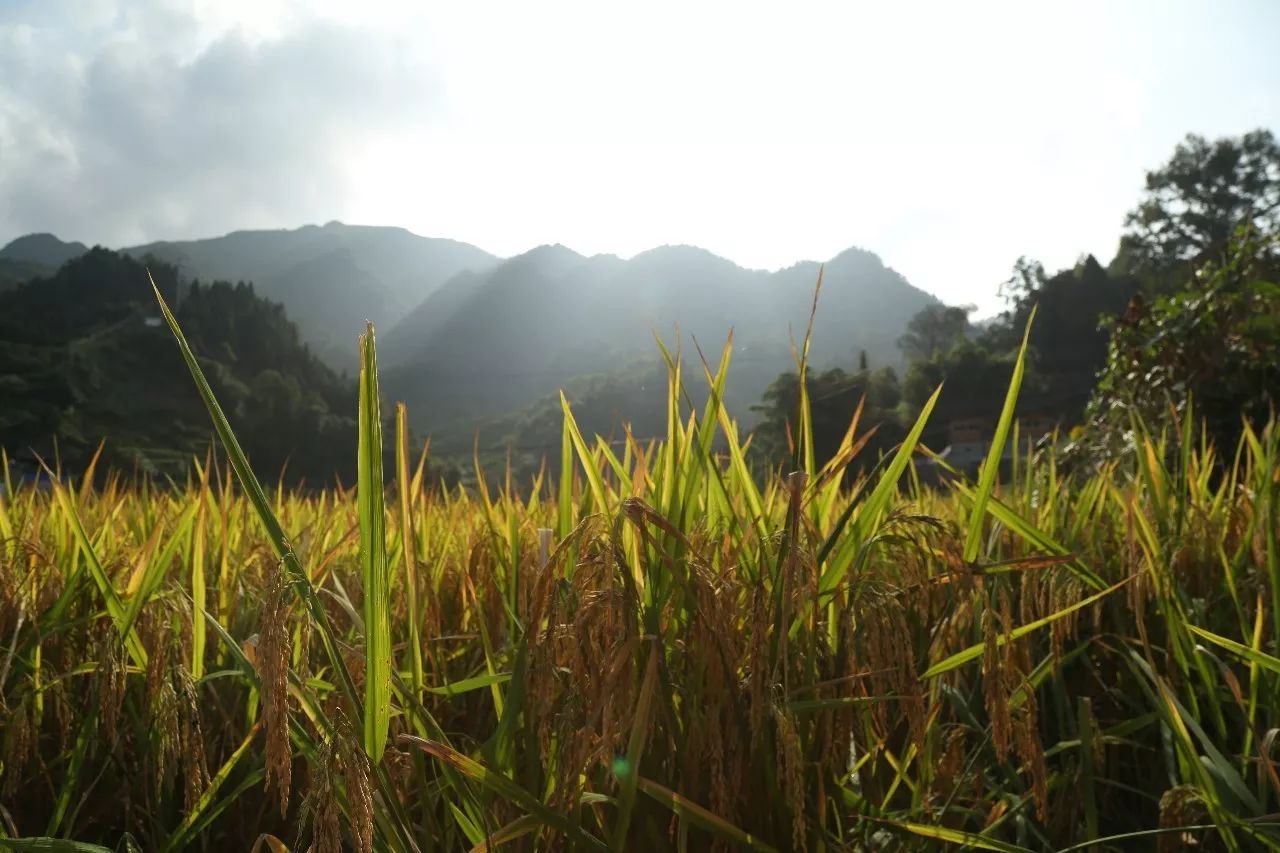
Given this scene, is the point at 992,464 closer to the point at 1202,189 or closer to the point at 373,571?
the point at 373,571

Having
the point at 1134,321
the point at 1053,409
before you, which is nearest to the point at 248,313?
the point at 1053,409

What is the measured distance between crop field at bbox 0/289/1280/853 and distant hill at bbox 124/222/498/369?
122418mm

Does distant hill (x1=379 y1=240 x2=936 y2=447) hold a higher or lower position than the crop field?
higher

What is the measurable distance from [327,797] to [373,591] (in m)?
0.18

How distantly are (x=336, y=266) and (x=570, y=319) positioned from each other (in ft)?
202

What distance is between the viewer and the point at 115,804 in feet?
4.35

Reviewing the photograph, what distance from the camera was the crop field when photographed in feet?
2.38

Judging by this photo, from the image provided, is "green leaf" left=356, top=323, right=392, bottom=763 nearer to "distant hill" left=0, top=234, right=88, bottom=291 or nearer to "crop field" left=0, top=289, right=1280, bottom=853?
"crop field" left=0, top=289, right=1280, bottom=853

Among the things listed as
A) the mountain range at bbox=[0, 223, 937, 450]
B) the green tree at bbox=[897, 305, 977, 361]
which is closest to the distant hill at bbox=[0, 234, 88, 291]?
the mountain range at bbox=[0, 223, 937, 450]

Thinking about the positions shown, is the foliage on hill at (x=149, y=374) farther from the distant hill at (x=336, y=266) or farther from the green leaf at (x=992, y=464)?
the distant hill at (x=336, y=266)

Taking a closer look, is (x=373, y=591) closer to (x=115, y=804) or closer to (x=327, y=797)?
(x=327, y=797)

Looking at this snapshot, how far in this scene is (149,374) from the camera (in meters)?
59.5

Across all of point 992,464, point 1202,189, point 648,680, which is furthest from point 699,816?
point 1202,189

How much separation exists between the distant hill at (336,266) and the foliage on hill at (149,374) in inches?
1884
